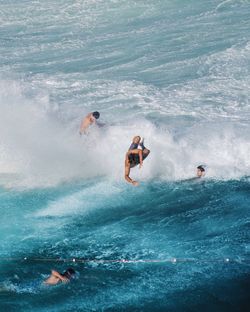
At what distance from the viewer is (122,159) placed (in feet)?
72.2

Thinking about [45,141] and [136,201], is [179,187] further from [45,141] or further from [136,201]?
[45,141]

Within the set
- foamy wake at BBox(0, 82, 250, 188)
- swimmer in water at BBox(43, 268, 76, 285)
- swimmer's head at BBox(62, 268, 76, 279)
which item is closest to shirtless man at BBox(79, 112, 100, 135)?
foamy wake at BBox(0, 82, 250, 188)

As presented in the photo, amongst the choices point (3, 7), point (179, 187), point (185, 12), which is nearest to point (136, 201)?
point (179, 187)

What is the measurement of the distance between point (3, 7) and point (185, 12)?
12743 mm

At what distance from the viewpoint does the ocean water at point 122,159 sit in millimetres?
14766

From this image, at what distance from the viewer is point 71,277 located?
49.2 ft

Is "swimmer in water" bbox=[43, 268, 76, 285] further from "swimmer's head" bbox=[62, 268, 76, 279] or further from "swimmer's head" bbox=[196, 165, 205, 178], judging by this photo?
"swimmer's head" bbox=[196, 165, 205, 178]

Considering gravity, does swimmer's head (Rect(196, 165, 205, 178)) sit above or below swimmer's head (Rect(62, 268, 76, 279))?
above

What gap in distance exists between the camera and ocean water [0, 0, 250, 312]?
1477cm

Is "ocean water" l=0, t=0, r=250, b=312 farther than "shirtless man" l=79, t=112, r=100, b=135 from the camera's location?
No

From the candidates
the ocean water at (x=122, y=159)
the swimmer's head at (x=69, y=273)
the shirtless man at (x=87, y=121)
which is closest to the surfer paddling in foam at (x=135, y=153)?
the ocean water at (x=122, y=159)

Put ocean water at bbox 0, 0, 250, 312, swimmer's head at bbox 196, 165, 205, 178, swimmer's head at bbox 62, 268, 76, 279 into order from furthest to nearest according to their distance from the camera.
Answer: swimmer's head at bbox 196, 165, 205, 178, swimmer's head at bbox 62, 268, 76, 279, ocean water at bbox 0, 0, 250, 312

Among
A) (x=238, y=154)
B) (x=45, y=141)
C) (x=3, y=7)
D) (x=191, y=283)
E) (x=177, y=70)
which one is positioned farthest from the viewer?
(x=3, y=7)

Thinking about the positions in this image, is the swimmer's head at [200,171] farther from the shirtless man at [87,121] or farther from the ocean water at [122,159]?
the shirtless man at [87,121]
